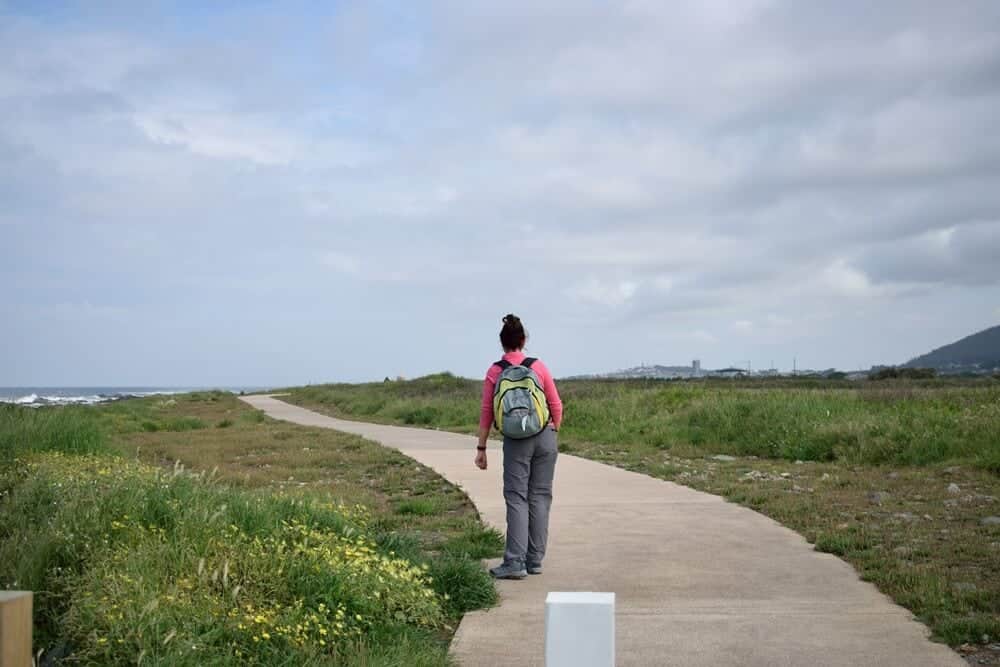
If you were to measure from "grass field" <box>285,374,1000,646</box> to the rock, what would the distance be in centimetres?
3

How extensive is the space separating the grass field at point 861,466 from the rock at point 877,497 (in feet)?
0.10

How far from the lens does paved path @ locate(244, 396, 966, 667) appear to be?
5.60m

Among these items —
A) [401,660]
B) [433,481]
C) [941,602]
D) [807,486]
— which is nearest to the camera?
[401,660]

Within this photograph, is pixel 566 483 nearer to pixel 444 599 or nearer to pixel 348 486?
pixel 348 486

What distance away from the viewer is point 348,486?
12.9m

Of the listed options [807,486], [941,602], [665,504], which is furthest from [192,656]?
[807,486]

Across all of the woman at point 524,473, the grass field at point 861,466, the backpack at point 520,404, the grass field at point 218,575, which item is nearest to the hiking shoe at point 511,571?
the woman at point 524,473

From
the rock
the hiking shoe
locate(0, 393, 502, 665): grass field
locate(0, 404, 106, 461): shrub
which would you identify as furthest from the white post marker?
locate(0, 404, 106, 461): shrub

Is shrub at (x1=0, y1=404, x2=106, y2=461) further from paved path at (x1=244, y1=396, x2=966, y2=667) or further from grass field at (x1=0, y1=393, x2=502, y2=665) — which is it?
paved path at (x1=244, y1=396, x2=966, y2=667)

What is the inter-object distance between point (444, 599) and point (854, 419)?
11.5m

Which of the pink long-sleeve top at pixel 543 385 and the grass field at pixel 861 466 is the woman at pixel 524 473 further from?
the grass field at pixel 861 466

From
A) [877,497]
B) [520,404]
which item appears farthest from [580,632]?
[877,497]

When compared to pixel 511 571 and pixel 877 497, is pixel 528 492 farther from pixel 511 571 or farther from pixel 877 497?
pixel 877 497

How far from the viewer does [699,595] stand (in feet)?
22.9
